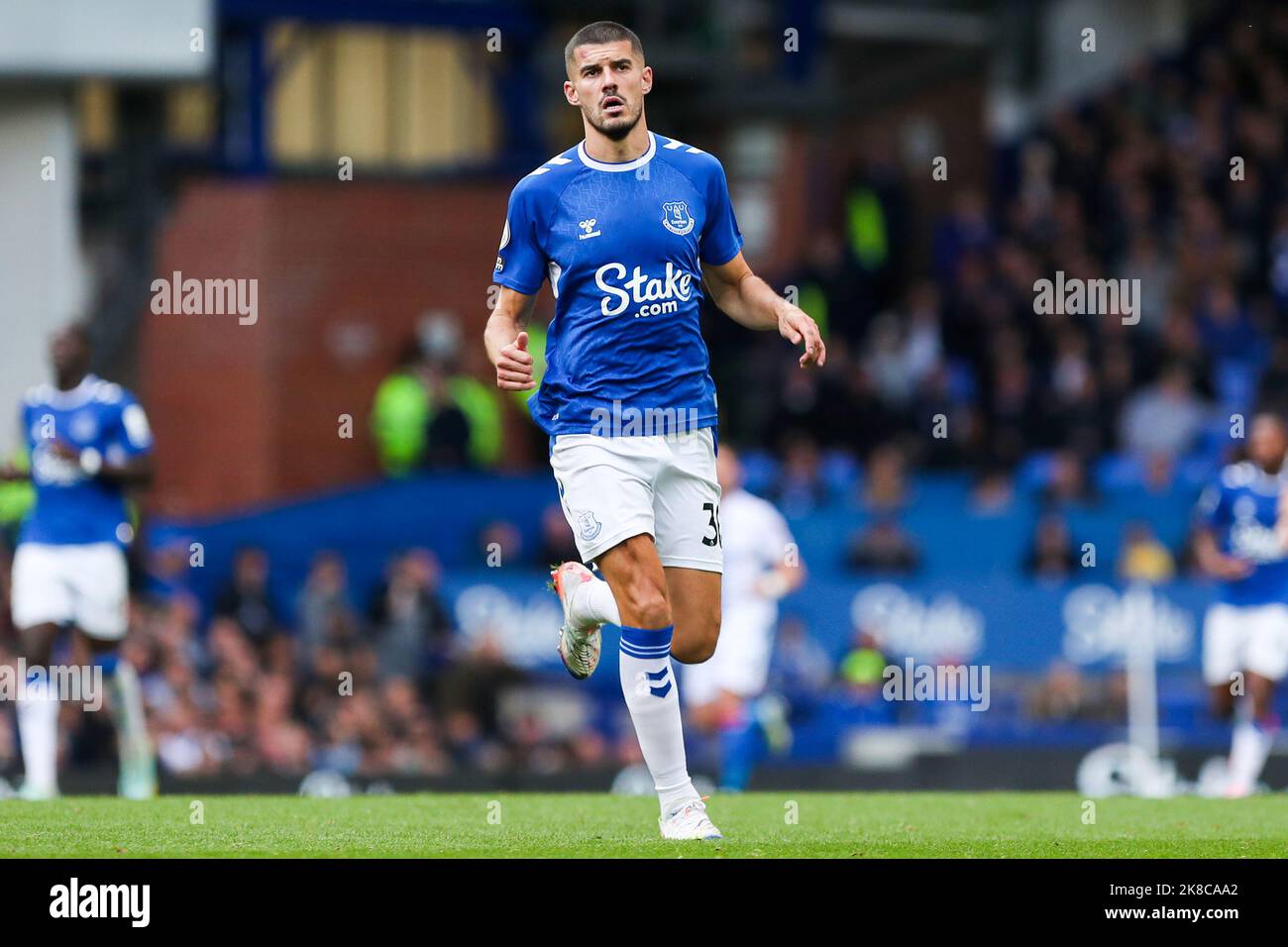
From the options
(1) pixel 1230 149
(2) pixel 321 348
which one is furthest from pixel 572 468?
(1) pixel 1230 149

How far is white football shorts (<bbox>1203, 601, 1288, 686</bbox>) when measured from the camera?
13.5m

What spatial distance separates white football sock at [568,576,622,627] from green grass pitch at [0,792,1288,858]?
0.80 meters

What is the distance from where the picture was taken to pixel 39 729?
36.5 feet

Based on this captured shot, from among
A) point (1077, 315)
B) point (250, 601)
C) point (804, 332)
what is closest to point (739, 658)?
point (250, 601)

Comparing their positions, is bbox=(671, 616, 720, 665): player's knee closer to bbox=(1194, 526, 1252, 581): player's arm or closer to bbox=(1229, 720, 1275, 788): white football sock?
bbox=(1194, 526, 1252, 581): player's arm

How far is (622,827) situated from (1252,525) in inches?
262

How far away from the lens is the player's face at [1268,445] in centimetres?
1352

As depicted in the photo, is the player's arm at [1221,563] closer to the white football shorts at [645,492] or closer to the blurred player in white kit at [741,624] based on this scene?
the blurred player in white kit at [741,624]

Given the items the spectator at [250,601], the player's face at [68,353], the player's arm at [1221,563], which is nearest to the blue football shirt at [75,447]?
the player's face at [68,353]

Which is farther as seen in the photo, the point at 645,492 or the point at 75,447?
the point at 75,447

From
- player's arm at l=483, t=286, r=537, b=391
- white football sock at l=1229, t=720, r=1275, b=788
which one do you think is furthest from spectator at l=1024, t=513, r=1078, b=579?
player's arm at l=483, t=286, r=537, b=391

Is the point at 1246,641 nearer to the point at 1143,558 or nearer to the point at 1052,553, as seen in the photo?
the point at 1143,558
